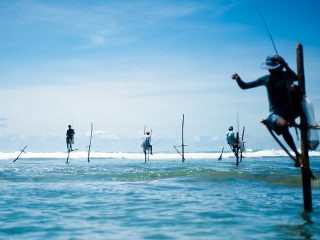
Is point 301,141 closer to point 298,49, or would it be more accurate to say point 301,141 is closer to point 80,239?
point 298,49

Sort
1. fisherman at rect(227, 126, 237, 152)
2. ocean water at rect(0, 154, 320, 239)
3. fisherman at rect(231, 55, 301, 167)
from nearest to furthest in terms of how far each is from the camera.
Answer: ocean water at rect(0, 154, 320, 239) → fisherman at rect(231, 55, 301, 167) → fisherman at rect(227, 126, 237, 152)

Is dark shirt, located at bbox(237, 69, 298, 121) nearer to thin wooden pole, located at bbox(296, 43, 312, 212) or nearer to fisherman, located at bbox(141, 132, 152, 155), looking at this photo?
thin wooden pole, located at bbox(296, 43, 312, 212)

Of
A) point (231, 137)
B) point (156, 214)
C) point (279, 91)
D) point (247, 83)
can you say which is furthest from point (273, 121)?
point (231, 137)

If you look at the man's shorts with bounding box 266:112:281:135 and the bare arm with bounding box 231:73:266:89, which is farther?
the bare arm with bounding box 231:73:266:89

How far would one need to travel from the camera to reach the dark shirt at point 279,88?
7445 millimetres

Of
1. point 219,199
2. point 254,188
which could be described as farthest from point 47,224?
point 254,188

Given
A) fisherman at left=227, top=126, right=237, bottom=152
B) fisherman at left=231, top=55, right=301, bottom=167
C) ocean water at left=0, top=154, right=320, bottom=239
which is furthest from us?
fisherman at left=227, top=126, right=237, bottom=152

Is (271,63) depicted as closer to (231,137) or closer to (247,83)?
(247,83)

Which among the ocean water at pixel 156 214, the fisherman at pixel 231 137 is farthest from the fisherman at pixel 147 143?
the ocean water at pixel 156 214

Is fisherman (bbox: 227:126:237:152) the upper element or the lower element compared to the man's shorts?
upper

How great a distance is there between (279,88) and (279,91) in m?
0.07

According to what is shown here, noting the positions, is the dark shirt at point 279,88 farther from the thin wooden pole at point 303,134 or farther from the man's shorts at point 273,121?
the thin wooden pole at point 303,134

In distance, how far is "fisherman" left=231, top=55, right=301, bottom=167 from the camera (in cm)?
740

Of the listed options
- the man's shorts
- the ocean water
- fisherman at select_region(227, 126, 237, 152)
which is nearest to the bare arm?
the man's shorts
